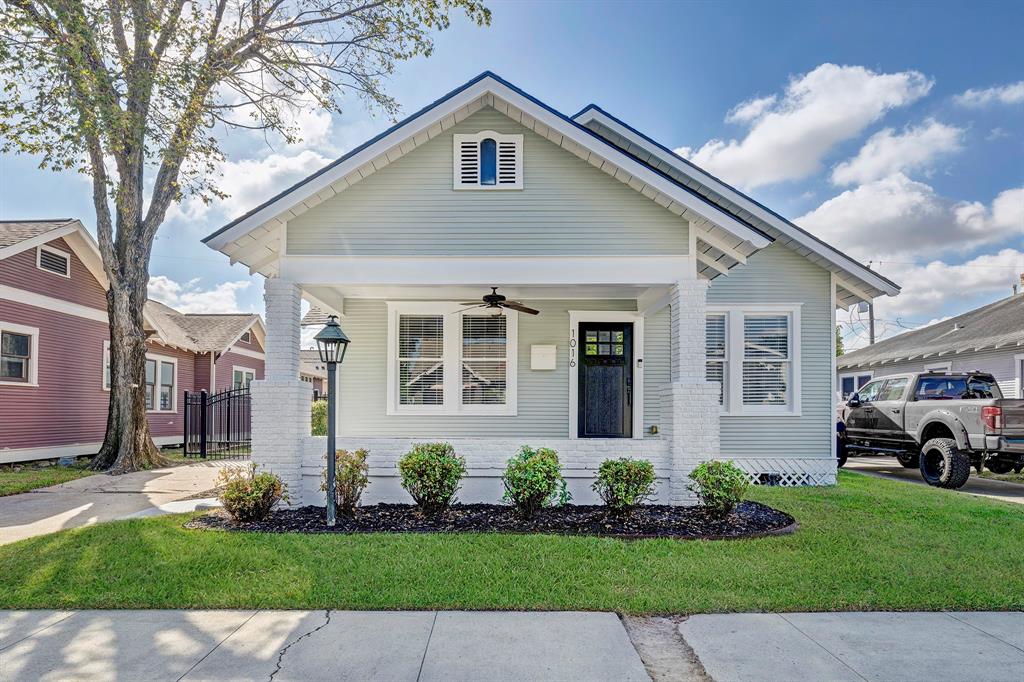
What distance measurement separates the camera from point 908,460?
13.4 m

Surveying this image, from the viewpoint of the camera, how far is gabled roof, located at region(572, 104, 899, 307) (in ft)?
33.2

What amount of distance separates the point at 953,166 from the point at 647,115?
39.7 feet

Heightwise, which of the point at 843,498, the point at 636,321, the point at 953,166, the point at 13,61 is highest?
the point at 953,166

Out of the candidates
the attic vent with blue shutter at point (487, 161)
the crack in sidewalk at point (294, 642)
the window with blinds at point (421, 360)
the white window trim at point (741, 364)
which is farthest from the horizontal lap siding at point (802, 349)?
the crack in sidewalk at point (294, 642)

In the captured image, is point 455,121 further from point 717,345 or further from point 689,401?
point 717,345

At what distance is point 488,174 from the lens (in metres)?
8.27

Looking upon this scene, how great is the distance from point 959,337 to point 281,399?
18990 millimetres

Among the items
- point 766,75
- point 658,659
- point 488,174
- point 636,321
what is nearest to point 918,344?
point 766,75

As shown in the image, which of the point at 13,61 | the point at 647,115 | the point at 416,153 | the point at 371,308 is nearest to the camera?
the point at 416,153

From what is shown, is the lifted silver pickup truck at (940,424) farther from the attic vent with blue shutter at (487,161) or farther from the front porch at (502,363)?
the attic vent with blue shutter at (487,161)

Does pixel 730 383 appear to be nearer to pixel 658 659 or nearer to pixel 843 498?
pixel 843 498

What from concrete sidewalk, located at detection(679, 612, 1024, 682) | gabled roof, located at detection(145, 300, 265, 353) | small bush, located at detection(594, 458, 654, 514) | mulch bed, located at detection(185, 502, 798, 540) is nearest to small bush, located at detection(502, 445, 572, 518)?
mulch bed, located at detection(185, 502, 798, 540)

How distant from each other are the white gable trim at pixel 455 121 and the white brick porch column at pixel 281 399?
92 cm

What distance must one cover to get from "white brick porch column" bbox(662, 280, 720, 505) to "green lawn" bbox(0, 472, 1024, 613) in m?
1.52
